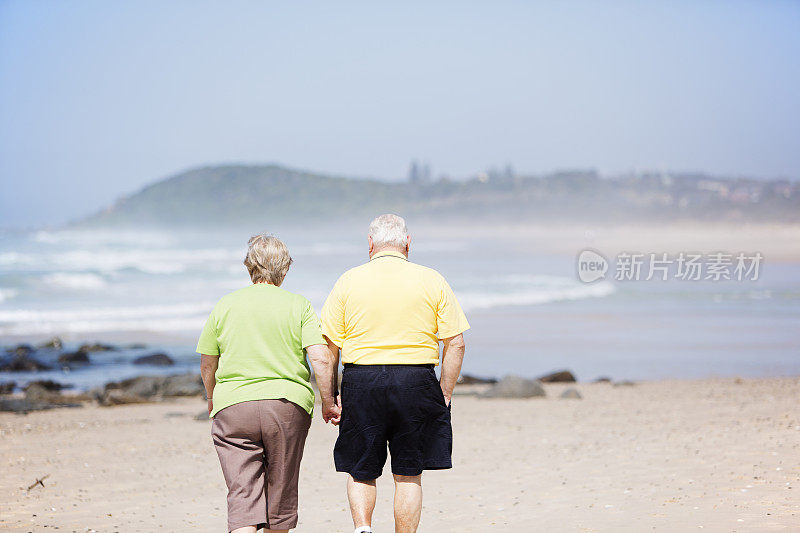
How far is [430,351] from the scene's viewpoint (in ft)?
13.4

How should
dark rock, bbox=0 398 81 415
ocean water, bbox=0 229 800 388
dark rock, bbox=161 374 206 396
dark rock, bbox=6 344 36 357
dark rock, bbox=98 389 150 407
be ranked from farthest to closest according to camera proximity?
dark rock, bbox=6 344 36 357 → ocean water, bbox=0 229 800 388 → dark rock, bbox=161 374 206 396 → dark rock, bbox=98 389 150 407 → dark rock, bbox=0 398 81 415

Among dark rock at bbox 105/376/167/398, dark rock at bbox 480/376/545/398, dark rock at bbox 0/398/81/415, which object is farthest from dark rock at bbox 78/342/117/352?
dark rock at bbox 480/376/545/398

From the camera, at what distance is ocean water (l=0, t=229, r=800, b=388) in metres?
16.4

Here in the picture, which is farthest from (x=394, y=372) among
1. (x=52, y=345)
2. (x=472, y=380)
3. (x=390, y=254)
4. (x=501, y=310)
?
(x=501, y=310)

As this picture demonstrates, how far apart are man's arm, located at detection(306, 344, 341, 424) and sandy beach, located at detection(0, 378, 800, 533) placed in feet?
6.18

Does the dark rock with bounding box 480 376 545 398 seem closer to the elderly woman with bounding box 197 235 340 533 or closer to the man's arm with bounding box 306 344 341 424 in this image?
the man's arm with bounding box 306 344 341 424

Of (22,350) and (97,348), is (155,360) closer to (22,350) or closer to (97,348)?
(97,348)

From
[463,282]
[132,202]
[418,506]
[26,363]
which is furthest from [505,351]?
[132,202]

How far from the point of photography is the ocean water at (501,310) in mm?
16359

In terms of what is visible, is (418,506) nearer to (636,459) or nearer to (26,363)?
(636,459)

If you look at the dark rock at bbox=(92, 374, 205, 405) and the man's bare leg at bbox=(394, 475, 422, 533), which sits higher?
the man's bare leg at bbox=(394, 475, 422, 533)

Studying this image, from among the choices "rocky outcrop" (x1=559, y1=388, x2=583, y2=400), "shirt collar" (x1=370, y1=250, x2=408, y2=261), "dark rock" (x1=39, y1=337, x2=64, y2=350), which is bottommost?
"rocky outcrop" (x1=559, y1=388, x2=583, y2=400)

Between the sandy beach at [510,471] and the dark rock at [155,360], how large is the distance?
18.1ft

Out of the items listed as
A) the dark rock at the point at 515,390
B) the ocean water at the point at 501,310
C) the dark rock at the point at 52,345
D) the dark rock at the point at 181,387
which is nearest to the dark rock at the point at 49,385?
the ocean water at the point at 501,310
